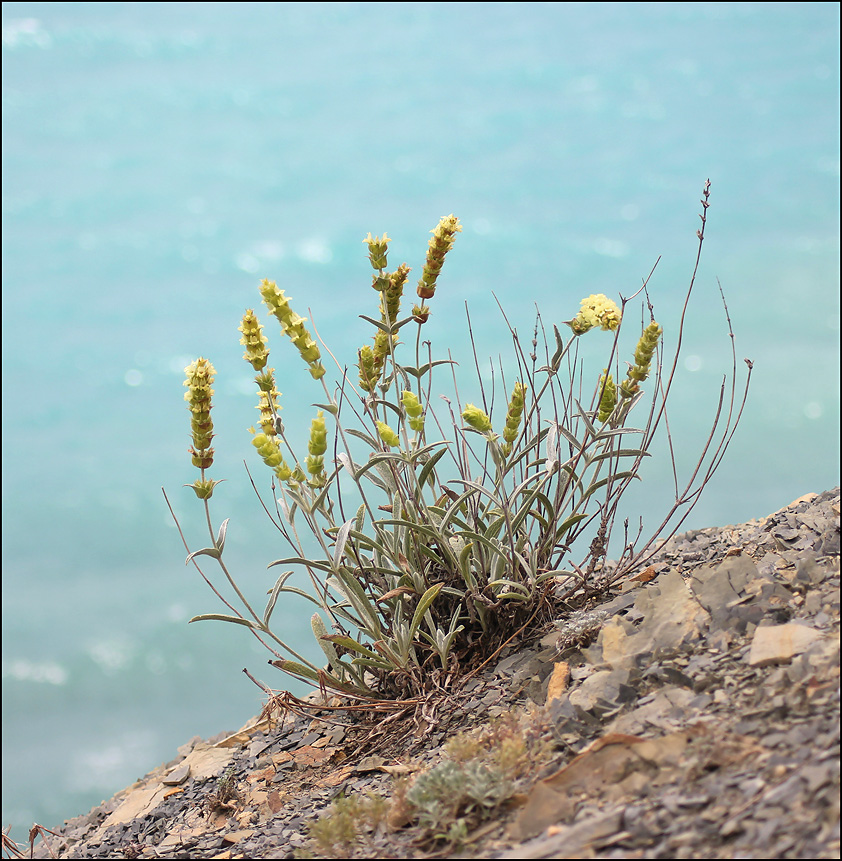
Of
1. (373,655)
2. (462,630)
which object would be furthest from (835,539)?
(373,655)

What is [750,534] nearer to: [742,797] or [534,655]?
[534,655]

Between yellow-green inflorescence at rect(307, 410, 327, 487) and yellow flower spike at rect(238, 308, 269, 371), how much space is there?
33 centimetres

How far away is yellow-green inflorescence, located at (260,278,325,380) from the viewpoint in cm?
274

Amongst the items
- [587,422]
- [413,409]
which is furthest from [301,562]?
[587,422]

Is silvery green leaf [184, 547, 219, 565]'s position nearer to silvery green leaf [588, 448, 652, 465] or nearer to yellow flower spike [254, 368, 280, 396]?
yellow flower spike [254, 368, 280, 396]

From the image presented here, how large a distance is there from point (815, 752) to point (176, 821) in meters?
2.39

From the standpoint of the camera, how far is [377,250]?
2.80 meters

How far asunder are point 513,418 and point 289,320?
89 centimetres

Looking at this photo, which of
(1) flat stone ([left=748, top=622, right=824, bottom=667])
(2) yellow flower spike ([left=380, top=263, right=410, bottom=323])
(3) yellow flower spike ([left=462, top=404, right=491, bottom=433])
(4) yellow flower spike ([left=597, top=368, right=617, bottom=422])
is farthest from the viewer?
(4) yellow flower spike ([left=597, top=368, right=617, bottom=422])

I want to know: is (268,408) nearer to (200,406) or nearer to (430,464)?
(200,406)

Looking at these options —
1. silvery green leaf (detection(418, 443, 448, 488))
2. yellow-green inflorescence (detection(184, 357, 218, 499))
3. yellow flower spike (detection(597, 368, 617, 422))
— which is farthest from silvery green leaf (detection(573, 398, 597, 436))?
yellow-green inflorescence (detection(184, 357, 218, 499))

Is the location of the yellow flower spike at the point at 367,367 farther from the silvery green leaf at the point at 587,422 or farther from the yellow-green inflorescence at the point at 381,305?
the silvery green leaf at the point at 587,422

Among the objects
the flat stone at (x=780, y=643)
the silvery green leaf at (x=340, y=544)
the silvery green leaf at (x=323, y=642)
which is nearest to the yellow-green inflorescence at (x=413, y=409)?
the silvery green leaf at (x=340, y=544)

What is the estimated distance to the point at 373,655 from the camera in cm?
296
